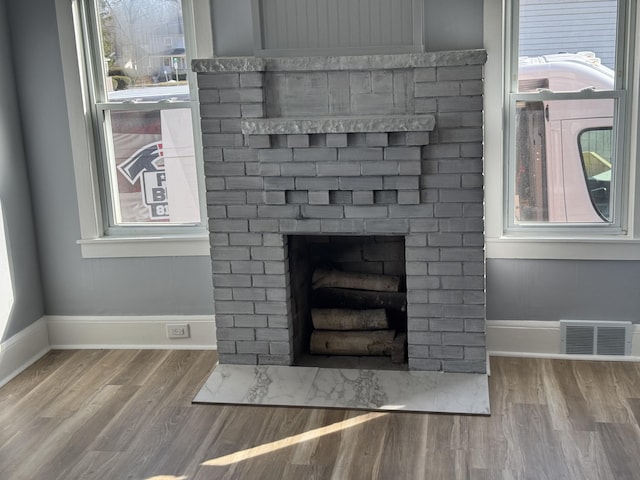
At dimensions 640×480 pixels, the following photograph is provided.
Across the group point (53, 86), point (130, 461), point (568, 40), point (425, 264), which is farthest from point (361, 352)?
point (53, 86)

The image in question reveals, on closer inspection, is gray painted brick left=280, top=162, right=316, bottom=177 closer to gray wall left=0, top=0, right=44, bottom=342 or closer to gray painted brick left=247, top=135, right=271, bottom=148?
gray painted brick left=247, top=135, right=271, bottom=148

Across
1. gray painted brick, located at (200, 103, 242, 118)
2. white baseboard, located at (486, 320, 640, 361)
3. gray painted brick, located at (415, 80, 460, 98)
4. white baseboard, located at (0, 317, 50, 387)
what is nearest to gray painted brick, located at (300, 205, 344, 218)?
gray painted brick, located at (200, 103, 242, 118)

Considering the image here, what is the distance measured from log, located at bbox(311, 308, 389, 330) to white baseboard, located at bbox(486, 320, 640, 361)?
59 centimetres

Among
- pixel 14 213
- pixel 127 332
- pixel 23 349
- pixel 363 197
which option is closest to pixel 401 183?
pixel 363 197

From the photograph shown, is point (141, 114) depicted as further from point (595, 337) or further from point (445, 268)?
point (595, 337)

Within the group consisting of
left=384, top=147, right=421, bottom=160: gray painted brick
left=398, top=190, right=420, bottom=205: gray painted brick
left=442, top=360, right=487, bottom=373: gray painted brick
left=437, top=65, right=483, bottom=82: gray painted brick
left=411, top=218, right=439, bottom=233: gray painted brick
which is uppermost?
left=437, top=65, right=483, bottom=82: gray painted brick

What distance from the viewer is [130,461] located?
2984mm

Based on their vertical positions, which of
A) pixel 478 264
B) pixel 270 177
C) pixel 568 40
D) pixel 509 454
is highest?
pixel 568 40

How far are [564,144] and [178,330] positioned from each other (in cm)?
238

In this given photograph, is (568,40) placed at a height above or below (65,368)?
above

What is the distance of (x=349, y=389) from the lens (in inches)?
139

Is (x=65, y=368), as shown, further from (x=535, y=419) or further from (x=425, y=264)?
(x=535, y=419)

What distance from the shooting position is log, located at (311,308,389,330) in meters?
3.92

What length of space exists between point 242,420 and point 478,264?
53.5 inches
